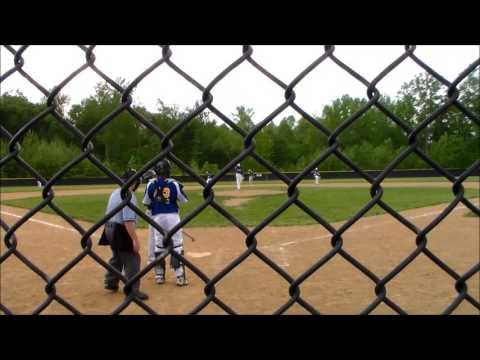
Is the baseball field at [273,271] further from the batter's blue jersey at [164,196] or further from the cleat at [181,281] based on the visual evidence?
the batter's blue jersey at [164,196]

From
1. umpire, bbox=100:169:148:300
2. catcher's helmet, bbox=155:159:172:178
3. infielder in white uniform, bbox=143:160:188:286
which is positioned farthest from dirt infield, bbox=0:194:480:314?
catcher's helmet, bbox=155:159:172:178

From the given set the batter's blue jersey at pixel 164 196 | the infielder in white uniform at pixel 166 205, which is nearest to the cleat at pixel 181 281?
the infielder in white uniform at pixel 166 205

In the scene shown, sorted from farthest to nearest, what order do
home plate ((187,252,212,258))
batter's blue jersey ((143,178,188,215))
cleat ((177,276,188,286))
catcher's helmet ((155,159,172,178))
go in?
home plate ((187,252,212,258))
cleat ((177,276,188,286))
batter's blue jersey ((143,178,188,215))
catcher's helmet ((155,159,172,178))

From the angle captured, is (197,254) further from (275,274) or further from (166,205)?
(166,205)

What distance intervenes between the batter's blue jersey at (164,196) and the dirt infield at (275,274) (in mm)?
1143

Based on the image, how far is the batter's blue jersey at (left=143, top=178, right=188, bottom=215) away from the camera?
5379 mm

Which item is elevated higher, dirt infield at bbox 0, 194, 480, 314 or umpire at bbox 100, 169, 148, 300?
umpire at bbox 100, 169, 148, 300

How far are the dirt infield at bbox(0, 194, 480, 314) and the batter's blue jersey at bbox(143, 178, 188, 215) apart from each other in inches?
45.0

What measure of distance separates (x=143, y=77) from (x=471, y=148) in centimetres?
3716

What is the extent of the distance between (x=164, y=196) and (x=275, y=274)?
7.08 feet

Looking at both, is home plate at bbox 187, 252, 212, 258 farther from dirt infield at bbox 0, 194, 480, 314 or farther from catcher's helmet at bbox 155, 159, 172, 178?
catcher's helmet at bbox 155, 159, 172, 178

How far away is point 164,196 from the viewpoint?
216 inches
